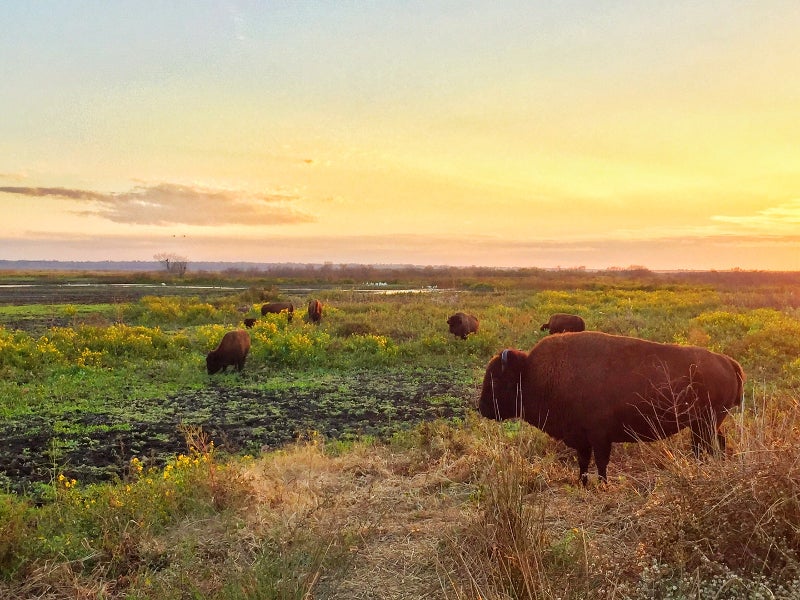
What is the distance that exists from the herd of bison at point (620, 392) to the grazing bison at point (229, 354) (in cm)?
1038

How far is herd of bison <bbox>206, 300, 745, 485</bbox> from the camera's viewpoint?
213 inches

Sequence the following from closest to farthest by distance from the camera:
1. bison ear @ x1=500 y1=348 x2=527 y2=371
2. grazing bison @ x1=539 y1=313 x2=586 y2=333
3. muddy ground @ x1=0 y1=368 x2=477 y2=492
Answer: bison ear @ x1=500 y1=348 x2=527 y2=371 < muddy ground @ x1=0 y1=368 x2=477 y2=492 < grazing bison @ x1=539 y1=313 x2=586 y2=333

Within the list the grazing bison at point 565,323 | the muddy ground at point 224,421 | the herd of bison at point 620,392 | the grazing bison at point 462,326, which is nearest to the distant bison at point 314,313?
the grazing bison at point 462,326

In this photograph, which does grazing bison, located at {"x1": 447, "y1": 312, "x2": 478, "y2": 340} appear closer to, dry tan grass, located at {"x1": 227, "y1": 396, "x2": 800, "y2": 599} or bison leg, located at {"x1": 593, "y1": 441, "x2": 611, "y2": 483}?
bison leg, located at {"x1": 593, "y1": 441, "x2": 611, "y2": 483}

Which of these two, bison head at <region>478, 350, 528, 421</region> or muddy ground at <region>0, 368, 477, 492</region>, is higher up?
bison head at <region>478, 350, 528, 421</region>

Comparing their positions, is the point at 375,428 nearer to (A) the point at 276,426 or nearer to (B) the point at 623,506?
(A) the point at 276,426

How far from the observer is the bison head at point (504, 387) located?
6258 mm

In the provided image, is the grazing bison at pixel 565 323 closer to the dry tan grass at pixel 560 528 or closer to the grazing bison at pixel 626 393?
the grazing bison at pixel 626 393

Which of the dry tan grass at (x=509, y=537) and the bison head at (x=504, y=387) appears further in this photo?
the bison head at (x=504, y=387)

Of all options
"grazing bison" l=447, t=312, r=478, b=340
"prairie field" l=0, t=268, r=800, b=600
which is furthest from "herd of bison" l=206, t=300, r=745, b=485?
"grazing bison" l=447, t=312, r=478, b=340

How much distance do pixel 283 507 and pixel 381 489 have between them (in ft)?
3.54

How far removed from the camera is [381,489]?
562 cm

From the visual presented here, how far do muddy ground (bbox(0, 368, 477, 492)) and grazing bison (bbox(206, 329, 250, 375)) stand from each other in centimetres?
87

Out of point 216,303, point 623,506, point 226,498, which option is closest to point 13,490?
point 226,498
